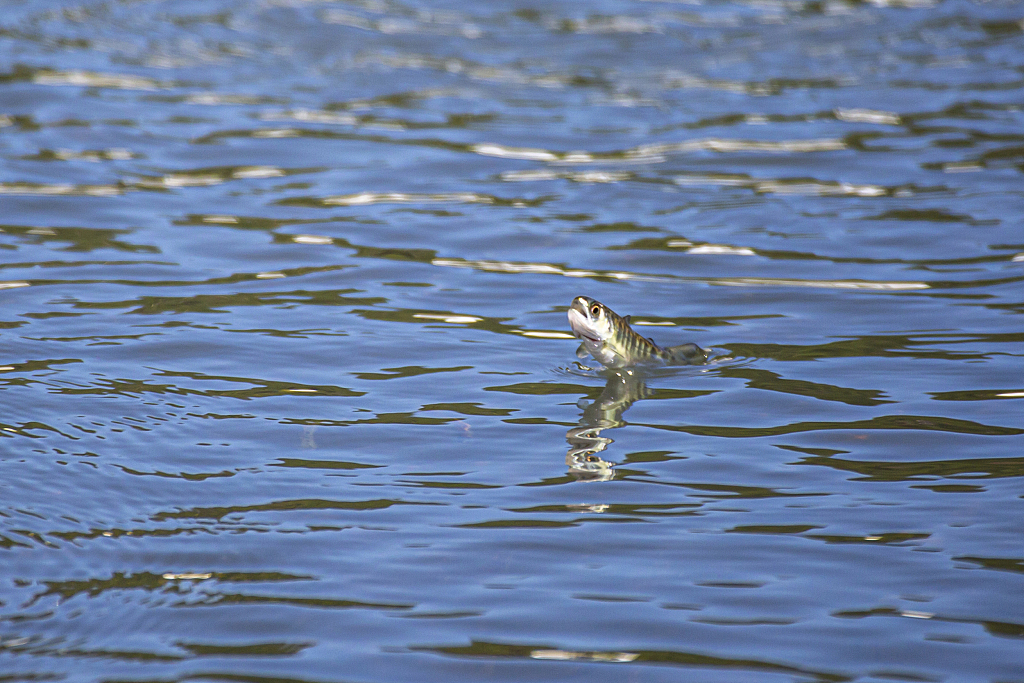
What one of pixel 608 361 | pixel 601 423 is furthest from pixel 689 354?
pixel 601 423

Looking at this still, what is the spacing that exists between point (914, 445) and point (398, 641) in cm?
289

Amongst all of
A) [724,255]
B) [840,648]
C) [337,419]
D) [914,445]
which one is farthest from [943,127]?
[840,648]

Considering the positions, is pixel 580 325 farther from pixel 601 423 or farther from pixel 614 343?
pixel 601 423

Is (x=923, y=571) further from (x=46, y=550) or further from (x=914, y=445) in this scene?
(x=46, y=550)

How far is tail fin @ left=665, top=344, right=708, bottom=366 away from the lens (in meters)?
6.58

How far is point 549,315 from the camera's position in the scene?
295 inches

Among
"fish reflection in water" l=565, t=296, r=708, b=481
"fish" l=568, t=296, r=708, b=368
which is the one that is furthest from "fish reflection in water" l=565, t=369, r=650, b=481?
"fish" l=568, t=296, r=708, b=368

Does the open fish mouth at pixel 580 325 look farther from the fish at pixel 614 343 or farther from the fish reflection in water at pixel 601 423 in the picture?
the fish reflection in water at pixel 601 423

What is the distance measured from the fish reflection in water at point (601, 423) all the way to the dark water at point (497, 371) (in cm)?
3

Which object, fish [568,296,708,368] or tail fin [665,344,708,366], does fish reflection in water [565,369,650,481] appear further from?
tail fin [665,344,708,366]

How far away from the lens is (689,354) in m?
6.63

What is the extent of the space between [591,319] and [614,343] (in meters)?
0.21

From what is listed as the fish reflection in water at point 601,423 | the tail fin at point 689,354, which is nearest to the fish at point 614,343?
the tail fin at point 689,354

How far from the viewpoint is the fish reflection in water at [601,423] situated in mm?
5203
